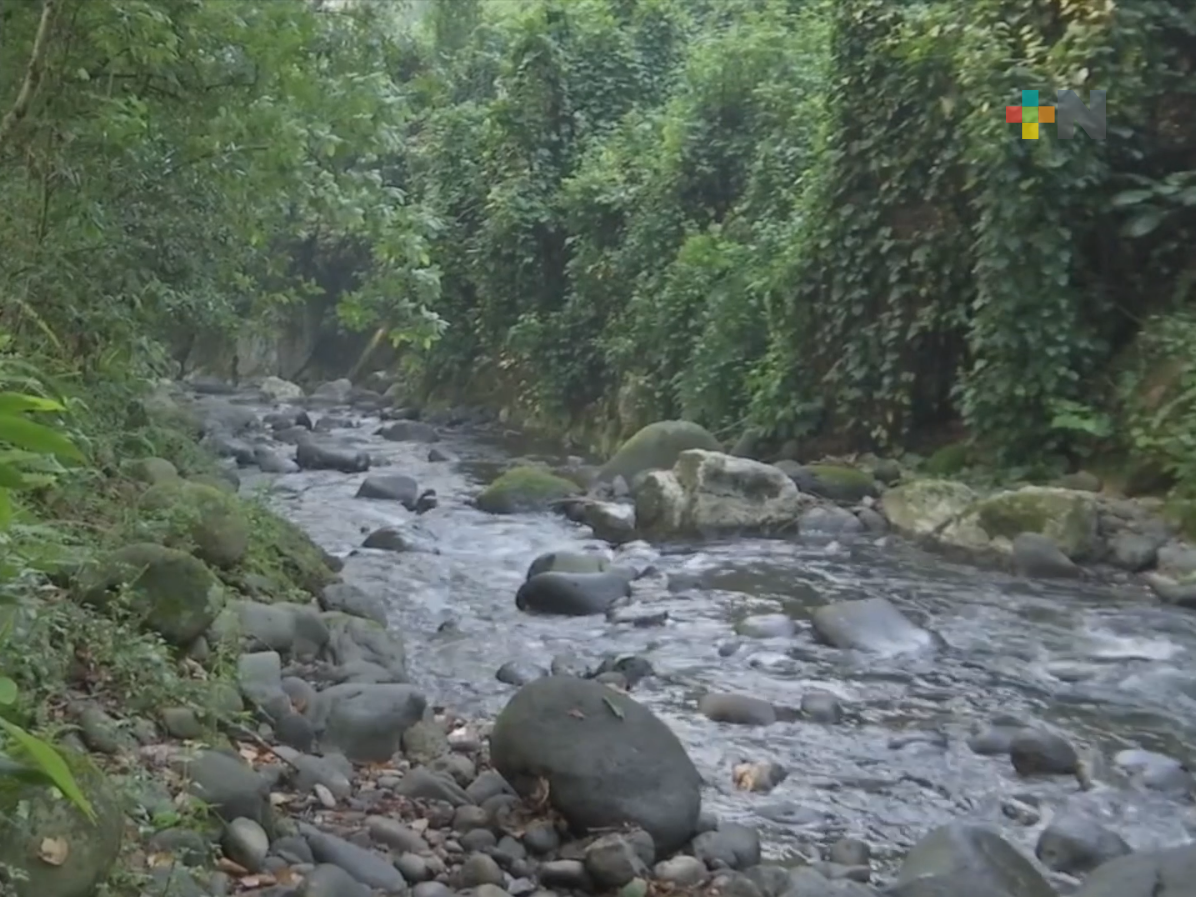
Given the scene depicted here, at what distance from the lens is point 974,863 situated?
381 centimetres

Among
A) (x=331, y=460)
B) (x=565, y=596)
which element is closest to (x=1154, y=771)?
(x=565, y=596)

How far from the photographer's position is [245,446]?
14.0 m

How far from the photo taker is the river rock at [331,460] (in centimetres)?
1320

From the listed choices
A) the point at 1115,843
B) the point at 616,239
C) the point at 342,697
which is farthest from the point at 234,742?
the point at 616,239

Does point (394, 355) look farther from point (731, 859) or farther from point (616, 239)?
point (731, 859)

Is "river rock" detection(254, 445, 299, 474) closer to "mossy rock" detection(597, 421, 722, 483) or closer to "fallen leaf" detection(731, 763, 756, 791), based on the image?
"mossy rock" detection(597, 421, 722, 483)

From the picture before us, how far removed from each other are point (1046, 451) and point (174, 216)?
6628 mm

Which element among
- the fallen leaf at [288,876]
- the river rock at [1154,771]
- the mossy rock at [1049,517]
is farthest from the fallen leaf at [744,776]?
the mossy rock at [1049,517]

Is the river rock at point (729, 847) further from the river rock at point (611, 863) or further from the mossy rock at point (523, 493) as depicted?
the mossy rock at point (523, 493)

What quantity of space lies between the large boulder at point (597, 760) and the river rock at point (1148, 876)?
49.1 inches

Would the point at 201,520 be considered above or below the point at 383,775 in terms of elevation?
above

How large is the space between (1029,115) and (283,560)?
21.9 feet

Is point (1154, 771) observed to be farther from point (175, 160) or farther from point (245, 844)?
point (175, 160)

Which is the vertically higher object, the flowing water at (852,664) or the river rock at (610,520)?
the flowing water at (852,664)
